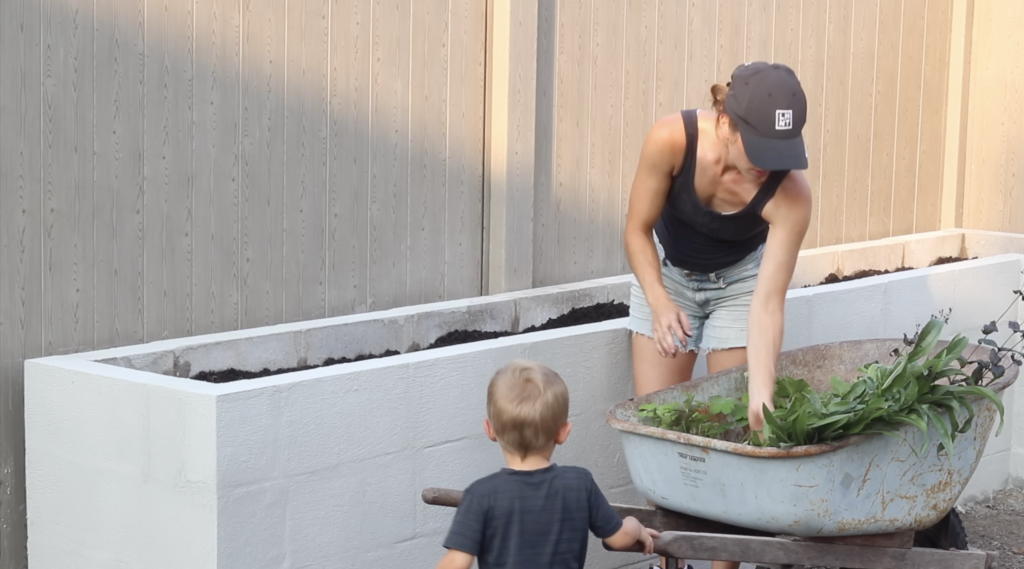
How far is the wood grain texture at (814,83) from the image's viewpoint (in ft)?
24.3

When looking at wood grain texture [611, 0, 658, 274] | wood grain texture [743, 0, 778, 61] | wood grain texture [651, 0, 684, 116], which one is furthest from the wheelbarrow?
wood grain texture [743, 0, 778, 61]

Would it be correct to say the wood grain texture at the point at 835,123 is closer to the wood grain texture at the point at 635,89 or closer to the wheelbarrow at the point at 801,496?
the wood grain texture at the point at 635,89

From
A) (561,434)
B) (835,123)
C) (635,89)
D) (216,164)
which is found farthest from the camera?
(835,123)

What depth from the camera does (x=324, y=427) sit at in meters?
3.93

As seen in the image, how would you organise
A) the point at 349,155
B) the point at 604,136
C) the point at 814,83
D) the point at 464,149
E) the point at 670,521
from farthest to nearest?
1. the point at 814,83
2. the point at 604,136
3. the point at 464,149
4. the point at 349,155
5. the point at 670,521

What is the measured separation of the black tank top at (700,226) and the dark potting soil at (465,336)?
3.29 feet

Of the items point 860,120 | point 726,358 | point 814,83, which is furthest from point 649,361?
point 860,120

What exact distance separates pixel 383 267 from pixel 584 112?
1.35 meters

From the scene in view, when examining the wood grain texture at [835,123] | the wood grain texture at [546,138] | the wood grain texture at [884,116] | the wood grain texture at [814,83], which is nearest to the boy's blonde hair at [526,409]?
the wood grain texture at [546,138]

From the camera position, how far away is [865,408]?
3.70 m

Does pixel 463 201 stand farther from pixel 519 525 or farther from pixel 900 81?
pixel 900 81

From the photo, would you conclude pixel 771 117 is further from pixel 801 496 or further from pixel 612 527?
pixel 612 527

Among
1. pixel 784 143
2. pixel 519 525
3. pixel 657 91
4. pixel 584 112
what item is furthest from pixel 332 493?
pixel 657 91

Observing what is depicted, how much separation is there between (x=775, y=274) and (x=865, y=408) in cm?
55
